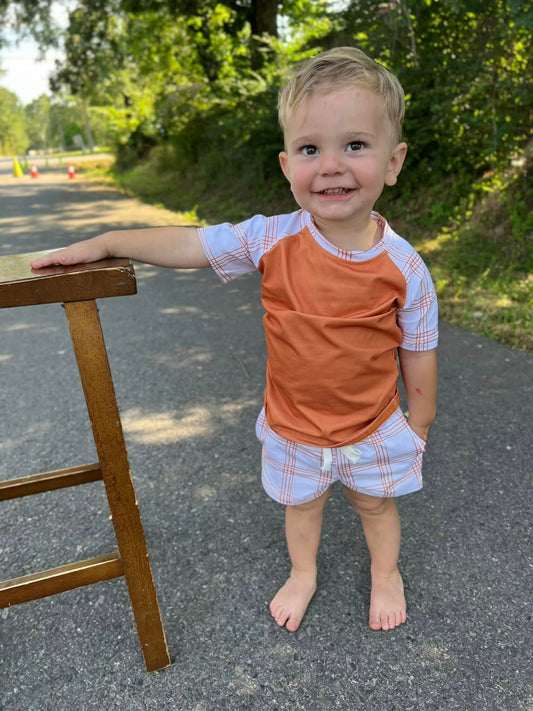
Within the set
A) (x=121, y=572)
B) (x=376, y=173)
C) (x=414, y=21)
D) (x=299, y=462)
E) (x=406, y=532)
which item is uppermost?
(x=414, y=21)

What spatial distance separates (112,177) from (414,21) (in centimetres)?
1347

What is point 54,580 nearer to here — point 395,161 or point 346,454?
point 346,454

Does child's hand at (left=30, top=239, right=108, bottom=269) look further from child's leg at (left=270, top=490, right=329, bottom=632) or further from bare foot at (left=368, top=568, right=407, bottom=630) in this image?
bare foot at (left=368, top=568, right=407, bottom=630)

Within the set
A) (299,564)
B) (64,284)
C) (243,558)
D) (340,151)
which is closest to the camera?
(64,284)

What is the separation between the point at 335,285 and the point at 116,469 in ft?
2.39

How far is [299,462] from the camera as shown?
1663 millimetres

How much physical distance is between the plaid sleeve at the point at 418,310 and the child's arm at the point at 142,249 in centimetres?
56

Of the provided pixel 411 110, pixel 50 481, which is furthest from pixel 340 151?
pixel 411 110

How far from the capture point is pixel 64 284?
1.28 m

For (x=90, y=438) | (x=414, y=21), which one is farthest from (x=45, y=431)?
(x=414, y=21)

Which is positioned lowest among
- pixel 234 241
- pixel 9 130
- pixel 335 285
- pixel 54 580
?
pixel 54 580

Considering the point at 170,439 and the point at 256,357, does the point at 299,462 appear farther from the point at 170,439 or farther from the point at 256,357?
the point at 256,357

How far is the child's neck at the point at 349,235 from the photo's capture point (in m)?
1.52

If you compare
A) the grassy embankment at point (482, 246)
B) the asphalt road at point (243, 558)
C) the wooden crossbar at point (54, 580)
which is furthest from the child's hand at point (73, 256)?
the grassy embankment at point (482, 246)
